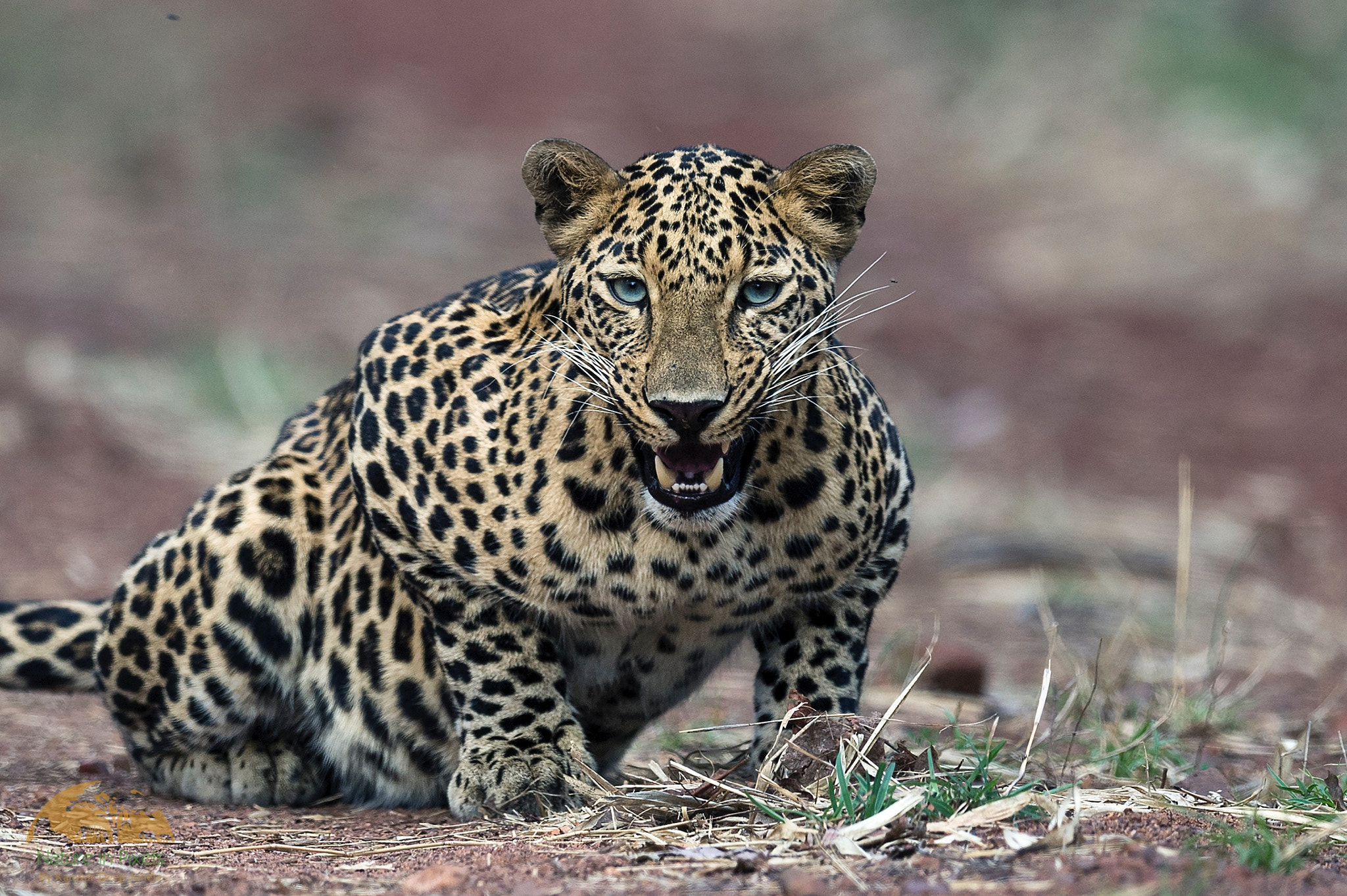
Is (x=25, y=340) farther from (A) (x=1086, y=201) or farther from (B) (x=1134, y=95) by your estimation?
(B) (x=1134, y=95)

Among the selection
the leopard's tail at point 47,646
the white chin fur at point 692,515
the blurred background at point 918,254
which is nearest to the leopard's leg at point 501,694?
the white chin fur at point 692,515

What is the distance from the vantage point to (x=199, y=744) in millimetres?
5859

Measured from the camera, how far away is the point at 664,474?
4.50 meters

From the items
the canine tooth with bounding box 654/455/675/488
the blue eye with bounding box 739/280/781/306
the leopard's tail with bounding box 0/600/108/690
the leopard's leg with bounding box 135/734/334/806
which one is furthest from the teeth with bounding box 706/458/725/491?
the leopard's tail with bounding box 0/600/108/690

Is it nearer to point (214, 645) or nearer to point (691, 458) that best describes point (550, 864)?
point (691, 458)

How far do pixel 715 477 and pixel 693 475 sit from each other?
0.21ft

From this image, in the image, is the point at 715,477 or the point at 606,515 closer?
the point at 715,477

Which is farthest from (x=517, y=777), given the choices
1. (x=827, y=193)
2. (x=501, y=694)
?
(x=827, y=193)

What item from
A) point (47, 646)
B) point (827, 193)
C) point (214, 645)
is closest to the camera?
point (827, 193)

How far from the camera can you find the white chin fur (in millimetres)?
4547

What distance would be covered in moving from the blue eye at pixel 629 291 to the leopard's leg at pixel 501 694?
1.18 meters

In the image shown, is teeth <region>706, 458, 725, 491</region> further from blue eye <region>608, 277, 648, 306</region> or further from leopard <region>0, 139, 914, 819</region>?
blue eye <region>608, 277, 648, 306</region>

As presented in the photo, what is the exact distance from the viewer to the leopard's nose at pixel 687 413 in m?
4.24

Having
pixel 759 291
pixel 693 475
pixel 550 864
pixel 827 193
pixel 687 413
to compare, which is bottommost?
pixel 550 864
